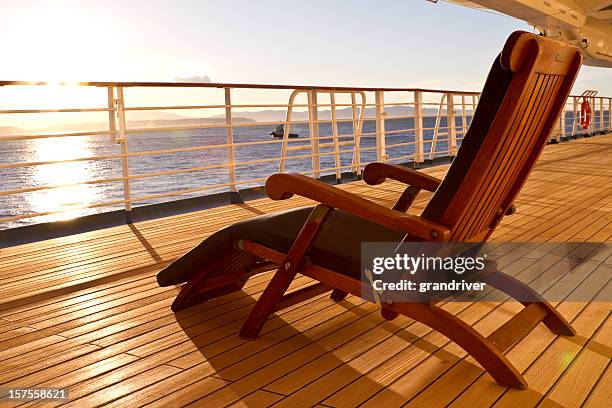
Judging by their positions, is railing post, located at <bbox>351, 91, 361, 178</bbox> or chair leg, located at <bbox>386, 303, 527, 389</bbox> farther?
railing post, located at <bbox>351, 91, 361, 178</bbox>

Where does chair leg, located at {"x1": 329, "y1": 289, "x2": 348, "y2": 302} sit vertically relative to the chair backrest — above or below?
below

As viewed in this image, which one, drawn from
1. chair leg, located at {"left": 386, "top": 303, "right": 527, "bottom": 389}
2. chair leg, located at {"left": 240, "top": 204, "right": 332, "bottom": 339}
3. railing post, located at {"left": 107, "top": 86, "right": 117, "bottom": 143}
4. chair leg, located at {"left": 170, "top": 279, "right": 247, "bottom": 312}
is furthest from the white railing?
chair leg, located at {"left": 386, "top": 303, "right": 527, "bottom": 389}

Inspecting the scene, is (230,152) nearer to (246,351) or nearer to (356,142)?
(356,142)

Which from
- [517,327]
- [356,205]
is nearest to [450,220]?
[356,205]

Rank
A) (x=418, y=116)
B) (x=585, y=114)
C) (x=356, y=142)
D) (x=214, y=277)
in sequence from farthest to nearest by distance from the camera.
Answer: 1. (x=585, y=114)
2. (x=418, y=116)
3. (x=356, y=142)
4. (x=214, y=277)

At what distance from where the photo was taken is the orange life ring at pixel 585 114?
1395cm

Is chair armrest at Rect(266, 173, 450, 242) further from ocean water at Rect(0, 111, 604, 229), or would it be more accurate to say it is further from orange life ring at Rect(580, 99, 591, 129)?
orange life ring at Rect(580, 99, 591, 129)

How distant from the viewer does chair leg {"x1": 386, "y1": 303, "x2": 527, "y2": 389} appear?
1543 mm

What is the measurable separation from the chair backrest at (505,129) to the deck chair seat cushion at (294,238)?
264 mm

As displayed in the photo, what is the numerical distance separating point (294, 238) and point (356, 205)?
0.30m

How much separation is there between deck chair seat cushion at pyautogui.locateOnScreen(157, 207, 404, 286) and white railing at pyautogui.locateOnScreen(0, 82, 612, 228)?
109cm

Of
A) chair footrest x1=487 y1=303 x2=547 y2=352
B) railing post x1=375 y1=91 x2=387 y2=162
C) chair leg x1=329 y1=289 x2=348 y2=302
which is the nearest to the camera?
chair footrest x1=487 y1=303 x2=547 y2=352

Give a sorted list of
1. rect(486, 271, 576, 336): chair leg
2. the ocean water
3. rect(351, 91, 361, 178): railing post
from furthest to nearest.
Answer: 1. the ocean water
2. rect(351, 91, 361, 178): railing post
3. rect(486, 271, 576, 336): chair leg

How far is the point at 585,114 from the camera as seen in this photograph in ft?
46.2
